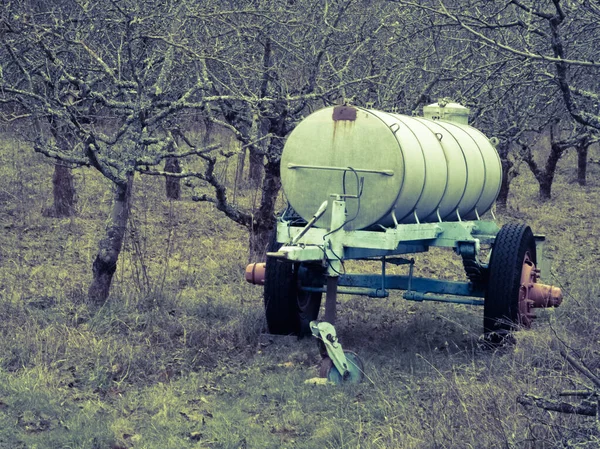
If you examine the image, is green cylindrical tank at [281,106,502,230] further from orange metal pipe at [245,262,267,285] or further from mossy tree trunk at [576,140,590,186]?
mossy tree trunk at [576,140,590,186]

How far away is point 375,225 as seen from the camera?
745 centimetres

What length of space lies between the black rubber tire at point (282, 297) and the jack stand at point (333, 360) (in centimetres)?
148

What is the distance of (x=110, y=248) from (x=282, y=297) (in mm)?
1938

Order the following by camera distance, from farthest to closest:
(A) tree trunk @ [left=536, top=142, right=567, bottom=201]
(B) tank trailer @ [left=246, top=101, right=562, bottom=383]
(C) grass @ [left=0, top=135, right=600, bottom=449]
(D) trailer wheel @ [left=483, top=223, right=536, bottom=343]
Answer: (A) tree trunk @ [left=536, top=142, right=567, bottom=201]
(D) trailer wheel @ [left=483, top=223, right=536, bottom=343]
(B) tank trailer @ [left=246, top=101, right=562, bottom=383]
(C) grass @ [left=0, top=135, right=600, bottom=449]

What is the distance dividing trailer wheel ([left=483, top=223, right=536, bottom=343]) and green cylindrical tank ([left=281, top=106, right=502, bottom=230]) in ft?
2.62

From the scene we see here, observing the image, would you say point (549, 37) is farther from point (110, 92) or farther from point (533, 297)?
point (110, 92)

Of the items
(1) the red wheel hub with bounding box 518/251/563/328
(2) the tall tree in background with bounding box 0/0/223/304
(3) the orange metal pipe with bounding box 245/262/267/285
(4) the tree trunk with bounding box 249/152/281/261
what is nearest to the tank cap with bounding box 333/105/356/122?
(2) the tall tree in background with bounding box 0/0/223/304

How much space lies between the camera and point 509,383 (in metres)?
5.82

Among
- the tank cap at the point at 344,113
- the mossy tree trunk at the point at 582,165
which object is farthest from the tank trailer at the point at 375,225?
the mossy tree trunk at the point at 582,165

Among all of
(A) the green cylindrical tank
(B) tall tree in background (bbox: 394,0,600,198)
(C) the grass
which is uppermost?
(B) tall tree in background (bbox: 394,0,600,198)

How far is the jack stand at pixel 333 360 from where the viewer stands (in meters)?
6.62

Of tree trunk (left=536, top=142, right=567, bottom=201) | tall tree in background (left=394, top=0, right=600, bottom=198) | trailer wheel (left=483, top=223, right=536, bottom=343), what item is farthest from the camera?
tree trunk (left=536, top=142, right=567, bottom=201)

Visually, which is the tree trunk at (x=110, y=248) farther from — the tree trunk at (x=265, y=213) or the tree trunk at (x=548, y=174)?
the tree trunk at (x=548, y=174)

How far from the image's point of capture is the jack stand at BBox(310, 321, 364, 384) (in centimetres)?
662
